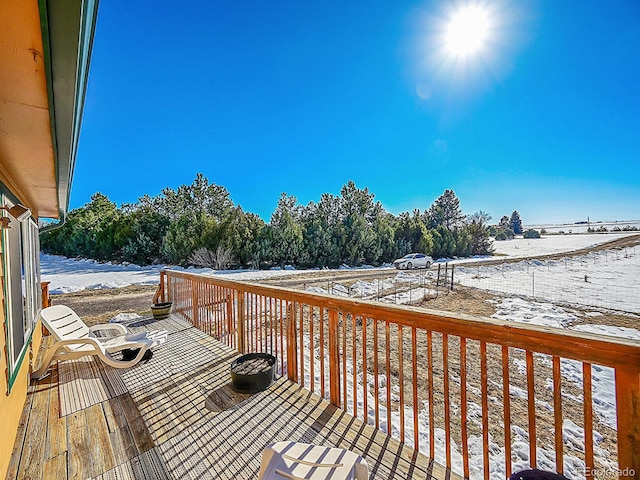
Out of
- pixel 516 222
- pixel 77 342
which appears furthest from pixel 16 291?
pixel 516 222

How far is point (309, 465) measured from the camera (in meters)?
1.27

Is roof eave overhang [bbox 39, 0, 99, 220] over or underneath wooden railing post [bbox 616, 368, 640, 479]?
over

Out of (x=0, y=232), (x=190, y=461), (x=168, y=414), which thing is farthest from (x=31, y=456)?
(x=0, y=232)

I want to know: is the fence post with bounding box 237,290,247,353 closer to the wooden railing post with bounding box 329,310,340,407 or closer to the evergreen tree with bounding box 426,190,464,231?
the wooden railing post with bounding box 329,310,340,407

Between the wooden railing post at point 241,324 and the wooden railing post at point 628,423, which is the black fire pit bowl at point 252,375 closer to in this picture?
the wooden railing post at point 241,324

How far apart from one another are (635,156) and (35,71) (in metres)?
26.4

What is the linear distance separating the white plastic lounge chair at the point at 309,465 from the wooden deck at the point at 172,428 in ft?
1.53

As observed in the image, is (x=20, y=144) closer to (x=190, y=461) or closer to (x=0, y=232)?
(x=0, y=232)

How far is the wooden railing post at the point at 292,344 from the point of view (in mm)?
2705

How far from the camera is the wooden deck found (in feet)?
5.55

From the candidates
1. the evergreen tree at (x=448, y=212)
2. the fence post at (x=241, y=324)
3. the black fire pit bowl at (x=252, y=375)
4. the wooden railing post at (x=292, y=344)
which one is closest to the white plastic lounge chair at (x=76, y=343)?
the fence post at (x=241, y=324)

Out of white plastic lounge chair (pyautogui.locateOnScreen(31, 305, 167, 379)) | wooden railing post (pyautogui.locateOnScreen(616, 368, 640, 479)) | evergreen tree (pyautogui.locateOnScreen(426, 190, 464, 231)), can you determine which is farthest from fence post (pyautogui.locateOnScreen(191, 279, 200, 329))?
evergreen tree (pyautogui.locateOnScreen(426, 190, 464, 231))

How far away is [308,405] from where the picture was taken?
2332 millimetres

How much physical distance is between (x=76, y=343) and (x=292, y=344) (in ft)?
7.47
